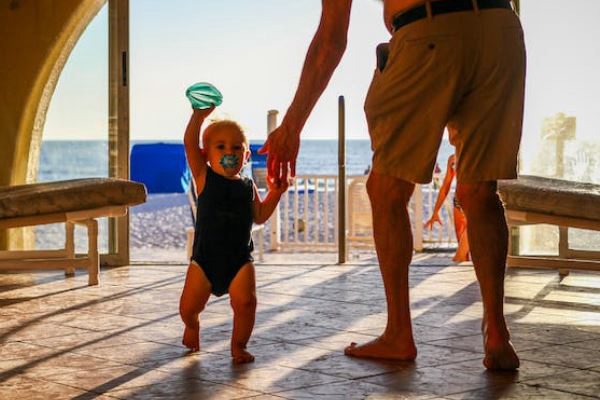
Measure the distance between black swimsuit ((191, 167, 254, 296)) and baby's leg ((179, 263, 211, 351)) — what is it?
2 cm

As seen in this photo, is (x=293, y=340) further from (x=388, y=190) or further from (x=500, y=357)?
(x=500, y=357)

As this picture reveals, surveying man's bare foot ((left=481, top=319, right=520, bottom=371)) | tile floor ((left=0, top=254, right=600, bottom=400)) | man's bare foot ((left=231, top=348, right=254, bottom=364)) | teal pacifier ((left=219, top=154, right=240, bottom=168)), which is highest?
teal pacifier ((left=219, top=154, right=240, bottom=168))

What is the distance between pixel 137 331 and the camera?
→ 3295 mm

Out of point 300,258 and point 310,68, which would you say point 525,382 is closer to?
point 310,68

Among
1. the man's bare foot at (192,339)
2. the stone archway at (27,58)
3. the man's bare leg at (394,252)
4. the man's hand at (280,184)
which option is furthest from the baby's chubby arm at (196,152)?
the stone archway at (27,58)

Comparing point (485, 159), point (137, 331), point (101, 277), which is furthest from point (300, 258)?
point (485, 159)

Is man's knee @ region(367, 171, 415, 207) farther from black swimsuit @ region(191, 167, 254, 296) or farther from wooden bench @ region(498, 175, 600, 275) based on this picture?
wooden bench @ region(498, 175, 600, 275)

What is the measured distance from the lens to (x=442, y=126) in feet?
8.61

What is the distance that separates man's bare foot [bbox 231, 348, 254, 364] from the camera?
272 cm

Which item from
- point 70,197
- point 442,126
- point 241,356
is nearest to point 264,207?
point 241,356

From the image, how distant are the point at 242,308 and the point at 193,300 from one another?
0.50 ft

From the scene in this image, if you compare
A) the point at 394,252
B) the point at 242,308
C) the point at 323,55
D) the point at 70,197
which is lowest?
the point at 242,308

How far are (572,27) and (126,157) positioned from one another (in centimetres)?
258

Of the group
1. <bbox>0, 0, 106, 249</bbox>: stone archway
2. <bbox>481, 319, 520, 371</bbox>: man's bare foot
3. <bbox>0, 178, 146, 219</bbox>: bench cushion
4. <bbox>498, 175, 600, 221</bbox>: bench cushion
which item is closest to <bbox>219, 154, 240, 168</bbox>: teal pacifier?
<bbox>481, 319, 520, 371</bbox>: man's bare foot
